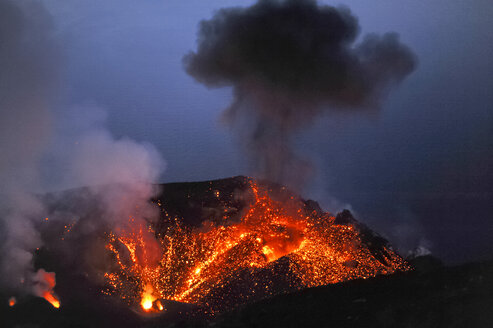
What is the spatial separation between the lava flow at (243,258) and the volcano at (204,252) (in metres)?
0.03

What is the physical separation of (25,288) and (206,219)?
5.77 metres

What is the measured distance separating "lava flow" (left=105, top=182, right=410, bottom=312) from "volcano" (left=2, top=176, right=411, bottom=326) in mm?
31

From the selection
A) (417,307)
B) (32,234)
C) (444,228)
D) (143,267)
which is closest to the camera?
(417,307)

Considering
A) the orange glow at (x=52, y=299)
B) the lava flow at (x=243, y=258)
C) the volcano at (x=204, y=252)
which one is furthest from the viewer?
the lava flow at (x=243, y=258)

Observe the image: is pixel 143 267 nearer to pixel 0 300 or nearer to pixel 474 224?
pixel 0 300

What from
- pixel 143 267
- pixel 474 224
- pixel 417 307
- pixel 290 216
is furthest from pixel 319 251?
pixel 474 224

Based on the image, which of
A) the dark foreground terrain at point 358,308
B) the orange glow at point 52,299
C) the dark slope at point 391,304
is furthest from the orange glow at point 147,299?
the dark slope at point 391,304

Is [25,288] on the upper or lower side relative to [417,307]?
upper

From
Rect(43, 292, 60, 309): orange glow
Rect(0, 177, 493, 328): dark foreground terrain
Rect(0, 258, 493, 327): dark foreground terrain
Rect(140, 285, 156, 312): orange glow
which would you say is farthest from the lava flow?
Rect(0, 258, 493, 327): dark foreground terrain

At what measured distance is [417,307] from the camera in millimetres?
4805

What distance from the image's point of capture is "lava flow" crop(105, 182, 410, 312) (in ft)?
30.1

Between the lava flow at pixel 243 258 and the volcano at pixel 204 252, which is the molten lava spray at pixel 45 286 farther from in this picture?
the lava flow at pixel 243 258

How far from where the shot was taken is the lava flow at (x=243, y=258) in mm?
9180

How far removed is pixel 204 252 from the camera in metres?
11.0
